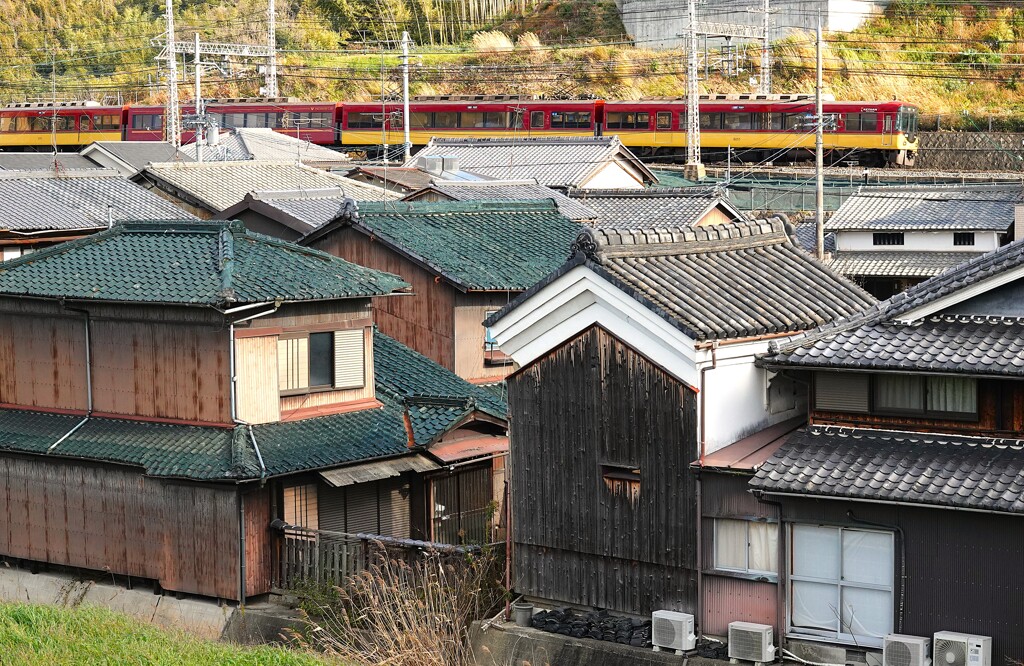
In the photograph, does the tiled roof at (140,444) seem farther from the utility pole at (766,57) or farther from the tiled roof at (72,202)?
the utility pole at (766,57)

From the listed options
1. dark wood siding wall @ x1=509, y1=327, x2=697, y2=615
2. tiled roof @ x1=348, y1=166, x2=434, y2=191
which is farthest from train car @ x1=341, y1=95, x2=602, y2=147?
dark wood siding wall @ x1=509, y1=327, x2=697, y2=615

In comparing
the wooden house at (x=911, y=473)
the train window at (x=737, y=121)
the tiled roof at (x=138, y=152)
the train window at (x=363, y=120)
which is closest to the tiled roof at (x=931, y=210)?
the train window at (x=737, y=121)

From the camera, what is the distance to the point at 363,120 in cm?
5684

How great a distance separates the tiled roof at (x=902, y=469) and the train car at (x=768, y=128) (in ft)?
121

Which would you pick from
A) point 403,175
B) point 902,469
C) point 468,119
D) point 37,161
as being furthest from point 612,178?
point 902,469

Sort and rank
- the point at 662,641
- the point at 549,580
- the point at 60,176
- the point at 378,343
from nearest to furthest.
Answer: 1. the point at 662,641
2. the point at 549,580
3. the point at 378,343
4. the point at 60,176

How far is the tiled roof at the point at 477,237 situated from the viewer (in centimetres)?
2119

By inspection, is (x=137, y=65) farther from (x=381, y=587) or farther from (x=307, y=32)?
(x=381, y=587)

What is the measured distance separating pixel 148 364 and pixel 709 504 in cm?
810

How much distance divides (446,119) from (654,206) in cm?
2745

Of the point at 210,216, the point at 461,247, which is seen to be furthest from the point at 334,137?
the point at 461,247

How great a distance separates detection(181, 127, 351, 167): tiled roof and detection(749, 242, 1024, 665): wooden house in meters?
30.7

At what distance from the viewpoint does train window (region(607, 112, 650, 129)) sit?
2089 inches

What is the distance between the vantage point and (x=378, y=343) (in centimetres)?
2045
